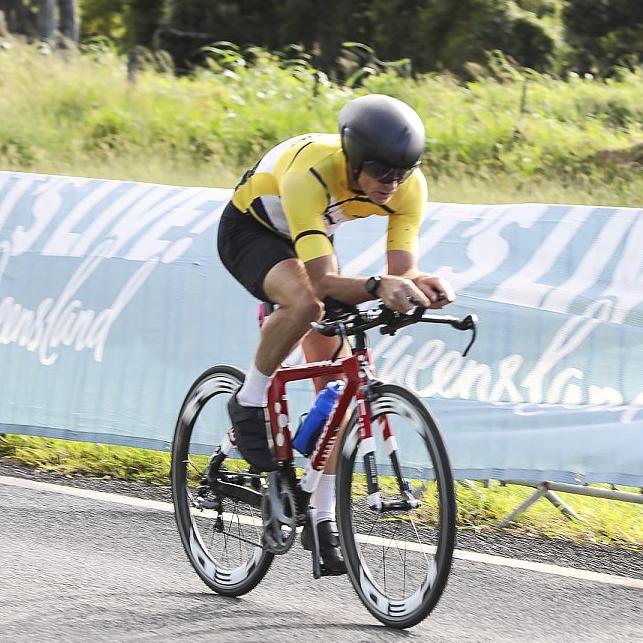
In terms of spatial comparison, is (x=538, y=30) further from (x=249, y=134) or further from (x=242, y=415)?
(x=242, y=415)

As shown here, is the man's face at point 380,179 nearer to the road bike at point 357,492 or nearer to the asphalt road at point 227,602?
the road bike at point 357,492

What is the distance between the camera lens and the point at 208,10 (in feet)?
90.1

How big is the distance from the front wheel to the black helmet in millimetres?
767

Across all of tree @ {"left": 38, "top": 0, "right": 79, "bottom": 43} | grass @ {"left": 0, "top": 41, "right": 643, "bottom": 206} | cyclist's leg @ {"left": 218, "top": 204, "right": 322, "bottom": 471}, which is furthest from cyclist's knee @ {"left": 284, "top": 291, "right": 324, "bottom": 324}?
tree @ {"left": 38, "top": 0, "right": 79, "bottom": 43}

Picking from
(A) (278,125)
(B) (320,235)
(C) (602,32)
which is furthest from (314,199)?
(C) (602,32)

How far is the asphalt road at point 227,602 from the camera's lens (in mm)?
4586

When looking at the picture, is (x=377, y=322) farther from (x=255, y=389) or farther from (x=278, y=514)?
(x=278, y=514)

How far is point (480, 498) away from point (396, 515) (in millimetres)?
1863

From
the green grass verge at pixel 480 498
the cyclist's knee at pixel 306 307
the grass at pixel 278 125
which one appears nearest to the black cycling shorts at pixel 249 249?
the cyclist's knee at pixel 306 307

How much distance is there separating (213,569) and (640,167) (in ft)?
35.7

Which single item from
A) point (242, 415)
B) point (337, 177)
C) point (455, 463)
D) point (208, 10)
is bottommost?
point (208, 10)

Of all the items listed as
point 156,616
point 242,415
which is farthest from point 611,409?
point 156,616

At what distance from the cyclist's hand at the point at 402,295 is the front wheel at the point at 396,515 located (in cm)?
31

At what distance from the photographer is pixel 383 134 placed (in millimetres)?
4371
